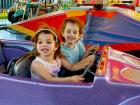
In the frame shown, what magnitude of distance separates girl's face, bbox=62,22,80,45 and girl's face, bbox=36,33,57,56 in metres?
0.40

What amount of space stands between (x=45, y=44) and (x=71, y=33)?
1.51 feet

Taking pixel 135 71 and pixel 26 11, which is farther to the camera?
pixel 26 11

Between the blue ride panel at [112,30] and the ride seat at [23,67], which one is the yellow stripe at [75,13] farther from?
the ride seat at [23,67]

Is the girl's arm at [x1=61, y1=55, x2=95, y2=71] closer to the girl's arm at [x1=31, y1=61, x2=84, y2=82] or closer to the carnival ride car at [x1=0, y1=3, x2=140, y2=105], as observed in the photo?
the carnival ride car at [x1=0, y1=3, x2=140, y2=105]

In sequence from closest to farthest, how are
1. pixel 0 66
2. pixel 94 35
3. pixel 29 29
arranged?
pixel 0 66
pixel 94 35
pixel 29 29

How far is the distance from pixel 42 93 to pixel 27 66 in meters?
0.33

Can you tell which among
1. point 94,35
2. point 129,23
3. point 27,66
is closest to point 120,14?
point 129,23

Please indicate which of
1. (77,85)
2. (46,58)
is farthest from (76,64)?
(77,85)

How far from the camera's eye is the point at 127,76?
188 cm

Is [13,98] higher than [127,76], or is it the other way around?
[127,76]

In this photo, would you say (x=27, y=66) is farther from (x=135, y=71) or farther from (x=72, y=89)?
(x=135, y=71)

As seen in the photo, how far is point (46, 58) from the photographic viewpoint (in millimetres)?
2092

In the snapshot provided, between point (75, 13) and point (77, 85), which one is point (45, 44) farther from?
point (75, 13)

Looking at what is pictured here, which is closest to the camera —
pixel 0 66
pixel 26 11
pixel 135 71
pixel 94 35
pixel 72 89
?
pixel 72 89
